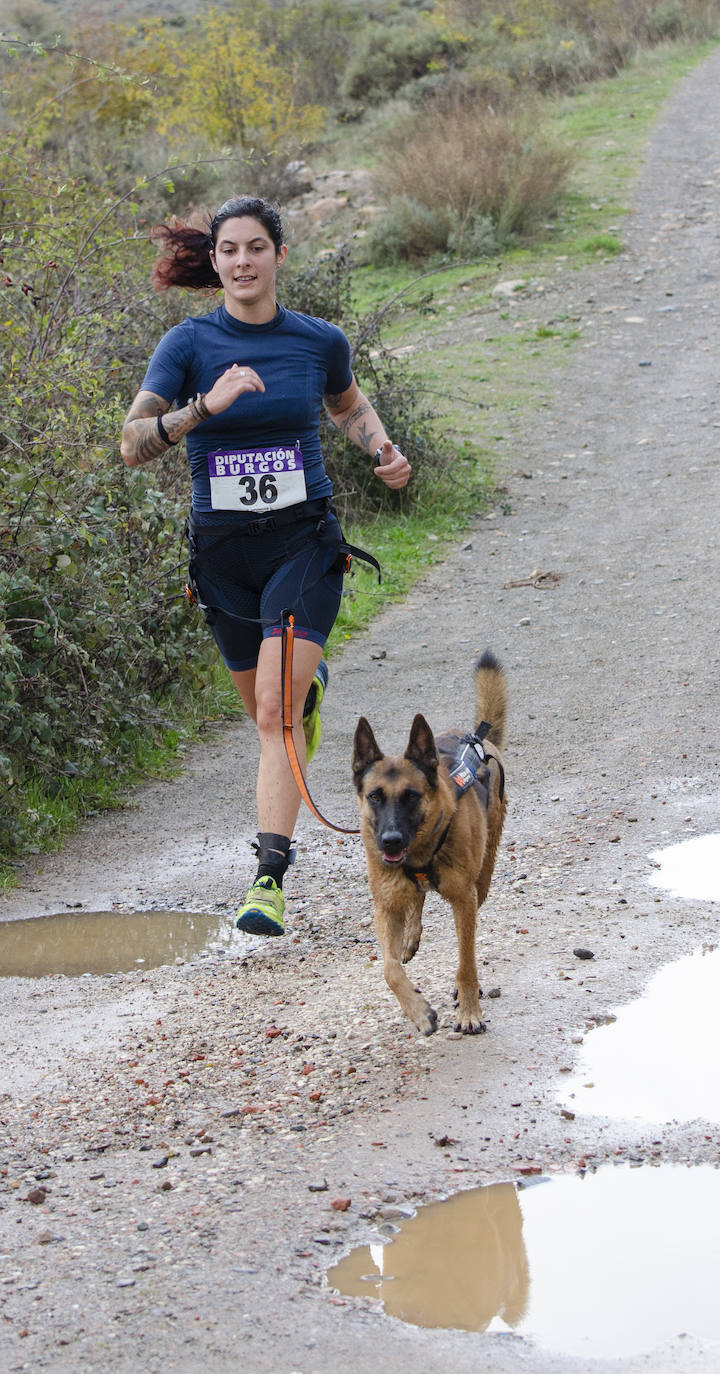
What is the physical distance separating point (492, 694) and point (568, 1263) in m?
2.30

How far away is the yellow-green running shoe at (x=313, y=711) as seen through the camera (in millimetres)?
5039

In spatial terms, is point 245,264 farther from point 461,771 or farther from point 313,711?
point 461,771

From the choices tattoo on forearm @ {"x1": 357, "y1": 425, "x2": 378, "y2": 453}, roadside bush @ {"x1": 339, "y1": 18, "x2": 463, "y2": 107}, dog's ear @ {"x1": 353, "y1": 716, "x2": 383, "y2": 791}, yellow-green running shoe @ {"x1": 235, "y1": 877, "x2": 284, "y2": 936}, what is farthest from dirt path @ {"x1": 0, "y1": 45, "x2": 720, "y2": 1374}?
roadside bush @ {"x1": 339, "y1": 18, "x2": 463, "y2": 107}

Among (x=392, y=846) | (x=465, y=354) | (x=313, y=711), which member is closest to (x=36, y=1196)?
(x=392, y=846)

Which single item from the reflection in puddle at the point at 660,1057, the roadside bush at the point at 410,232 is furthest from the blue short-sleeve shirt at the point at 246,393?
the roadside bush at the point at 410,232

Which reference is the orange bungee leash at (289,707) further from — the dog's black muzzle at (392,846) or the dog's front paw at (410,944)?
the dog's black muzzle at (392,846)

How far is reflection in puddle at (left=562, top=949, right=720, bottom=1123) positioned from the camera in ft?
11.4

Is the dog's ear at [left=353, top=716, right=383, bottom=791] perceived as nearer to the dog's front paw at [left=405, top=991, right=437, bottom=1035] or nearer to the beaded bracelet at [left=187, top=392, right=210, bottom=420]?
the dog's front paw at [left=405, top=991, right=437, bottom=1035]

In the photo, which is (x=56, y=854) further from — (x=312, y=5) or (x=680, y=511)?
(x=312, y=5)

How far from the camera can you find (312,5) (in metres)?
34.6

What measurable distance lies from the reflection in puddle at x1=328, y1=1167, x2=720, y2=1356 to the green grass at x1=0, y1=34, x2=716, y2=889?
127 inches

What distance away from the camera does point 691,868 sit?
5094 mm

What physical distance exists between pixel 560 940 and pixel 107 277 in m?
5.89

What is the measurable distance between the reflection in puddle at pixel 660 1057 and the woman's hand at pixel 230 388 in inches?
83.5
